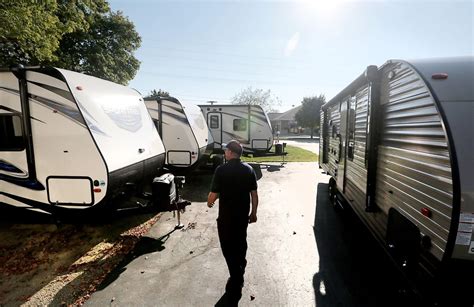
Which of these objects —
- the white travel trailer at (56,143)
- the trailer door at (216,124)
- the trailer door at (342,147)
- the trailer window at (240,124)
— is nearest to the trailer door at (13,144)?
the white travel trailer at (56,143)

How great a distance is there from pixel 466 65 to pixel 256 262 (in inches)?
147

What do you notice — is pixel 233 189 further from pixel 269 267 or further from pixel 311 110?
pixel 311 110

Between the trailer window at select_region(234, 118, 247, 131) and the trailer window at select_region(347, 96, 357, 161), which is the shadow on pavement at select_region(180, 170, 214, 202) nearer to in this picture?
the trailer window at select_region(234, 118, 247, 131)

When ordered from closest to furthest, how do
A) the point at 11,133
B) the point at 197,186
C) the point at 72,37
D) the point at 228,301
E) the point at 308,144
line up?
the point at 228,301, the point at 11,133, the point at 197,186, the point at 72,37, the point at 308,144

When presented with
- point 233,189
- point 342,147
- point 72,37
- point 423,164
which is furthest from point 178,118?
point 72,37

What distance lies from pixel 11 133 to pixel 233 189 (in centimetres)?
410


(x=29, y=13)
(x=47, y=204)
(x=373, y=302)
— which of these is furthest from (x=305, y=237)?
(x=29, y=13)

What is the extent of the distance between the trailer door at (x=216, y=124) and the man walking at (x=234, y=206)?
10.8m

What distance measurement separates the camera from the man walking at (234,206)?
134 inches

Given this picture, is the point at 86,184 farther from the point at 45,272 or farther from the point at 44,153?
the point at 45,272

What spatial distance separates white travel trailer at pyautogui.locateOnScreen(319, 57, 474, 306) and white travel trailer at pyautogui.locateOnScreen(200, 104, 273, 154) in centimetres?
1058

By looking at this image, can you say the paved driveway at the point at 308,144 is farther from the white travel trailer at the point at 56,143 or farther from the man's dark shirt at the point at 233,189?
the white travel trailer at the point at 56,143

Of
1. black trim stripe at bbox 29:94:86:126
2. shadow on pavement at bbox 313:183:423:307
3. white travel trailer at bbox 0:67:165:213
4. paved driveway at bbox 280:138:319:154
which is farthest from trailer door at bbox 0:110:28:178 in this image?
paved driveway at bbox 280:138:319:154

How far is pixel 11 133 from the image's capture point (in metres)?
4.46
